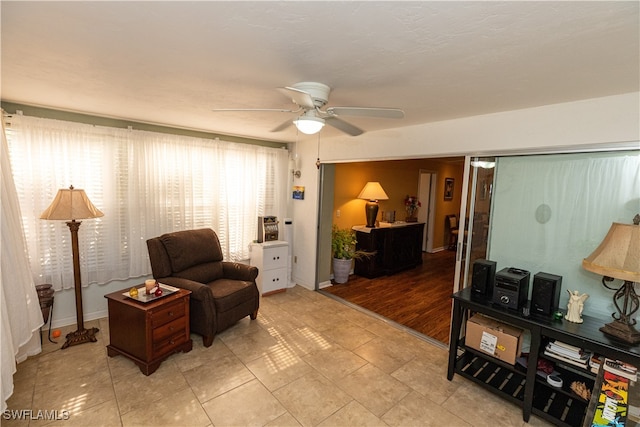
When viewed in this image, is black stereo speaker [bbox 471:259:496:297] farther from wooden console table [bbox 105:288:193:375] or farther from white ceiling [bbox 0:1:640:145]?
wooden console table [bbox 105:288:193:375]

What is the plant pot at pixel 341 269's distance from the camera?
4.91m

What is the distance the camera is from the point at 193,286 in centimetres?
296

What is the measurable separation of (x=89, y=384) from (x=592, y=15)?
375 centimetres

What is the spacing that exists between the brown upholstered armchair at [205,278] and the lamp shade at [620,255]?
3.00 m

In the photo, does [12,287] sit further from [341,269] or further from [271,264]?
[341,269]

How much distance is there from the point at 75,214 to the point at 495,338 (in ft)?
12.1

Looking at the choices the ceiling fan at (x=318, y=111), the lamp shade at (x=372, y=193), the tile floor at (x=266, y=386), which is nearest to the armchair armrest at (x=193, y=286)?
the tile floor at (x=266, y=386)

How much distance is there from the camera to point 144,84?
85.7 inches

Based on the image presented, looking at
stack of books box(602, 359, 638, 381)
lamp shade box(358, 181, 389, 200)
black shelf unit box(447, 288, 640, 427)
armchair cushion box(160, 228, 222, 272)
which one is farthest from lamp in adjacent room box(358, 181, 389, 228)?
stack of books box(602, 359, 638, 381)

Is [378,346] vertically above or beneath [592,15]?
beneath

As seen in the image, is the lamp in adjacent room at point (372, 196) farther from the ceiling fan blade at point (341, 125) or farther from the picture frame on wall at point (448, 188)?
the picture frame on wall at point (448, 188)

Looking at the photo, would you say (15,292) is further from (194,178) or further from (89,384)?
(194,178)

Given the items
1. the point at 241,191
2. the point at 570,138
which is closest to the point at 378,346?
the point at 570,138

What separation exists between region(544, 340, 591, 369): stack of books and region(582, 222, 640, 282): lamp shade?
0.61 m
